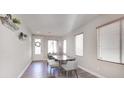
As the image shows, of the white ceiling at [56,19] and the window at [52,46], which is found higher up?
the white ceiling at [56,19]

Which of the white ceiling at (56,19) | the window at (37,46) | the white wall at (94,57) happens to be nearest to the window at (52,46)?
the window at (37,46)

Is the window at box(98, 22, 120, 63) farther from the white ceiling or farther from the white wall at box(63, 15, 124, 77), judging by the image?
the white ceiling

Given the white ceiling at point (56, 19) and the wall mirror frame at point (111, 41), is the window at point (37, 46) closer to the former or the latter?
the white ceiling at point (56, 19)

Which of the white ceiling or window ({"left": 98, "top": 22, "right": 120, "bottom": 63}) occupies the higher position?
the white ceiling

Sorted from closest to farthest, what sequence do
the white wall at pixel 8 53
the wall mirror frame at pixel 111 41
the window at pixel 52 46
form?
the white wall at pixel 8 53 < the wall mirror frame at pixel 111 41 < the window at pixel 52 46

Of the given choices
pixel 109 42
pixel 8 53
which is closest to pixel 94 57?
pixel 109 42

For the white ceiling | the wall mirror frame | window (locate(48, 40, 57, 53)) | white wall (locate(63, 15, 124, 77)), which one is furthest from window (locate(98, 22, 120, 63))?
window (locate(48, 40, 57, 53))

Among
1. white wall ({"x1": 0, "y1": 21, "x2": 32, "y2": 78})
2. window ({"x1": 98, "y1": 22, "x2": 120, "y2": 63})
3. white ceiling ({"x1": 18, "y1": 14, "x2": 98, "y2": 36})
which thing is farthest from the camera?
white ceiling ({"x1": 18, "y1": 14, "x2": 98, "y2": 36})

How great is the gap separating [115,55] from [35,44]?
6169 mm

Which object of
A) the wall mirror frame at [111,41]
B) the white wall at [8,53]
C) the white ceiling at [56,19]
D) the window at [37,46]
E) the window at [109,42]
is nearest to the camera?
the white wall at [8,53]

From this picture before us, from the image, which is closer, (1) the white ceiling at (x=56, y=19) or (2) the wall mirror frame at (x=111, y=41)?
(2) the wall mirror frame at (x=111, y=41)
